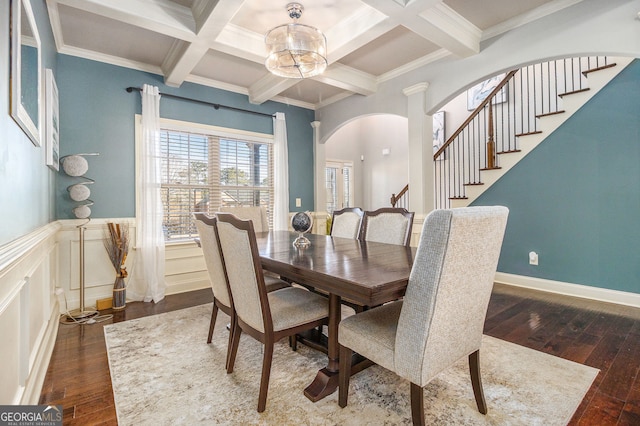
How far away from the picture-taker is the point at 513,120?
4.68 m

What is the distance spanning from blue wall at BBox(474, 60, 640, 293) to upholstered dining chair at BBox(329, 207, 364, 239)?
92.4 inches

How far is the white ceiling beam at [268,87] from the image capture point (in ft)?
12.2

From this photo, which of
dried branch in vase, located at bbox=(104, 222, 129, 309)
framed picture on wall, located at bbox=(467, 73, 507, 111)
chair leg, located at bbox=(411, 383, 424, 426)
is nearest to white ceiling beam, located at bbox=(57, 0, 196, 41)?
dried branch in vase, located at bbox=(104, 222, 129, 309)

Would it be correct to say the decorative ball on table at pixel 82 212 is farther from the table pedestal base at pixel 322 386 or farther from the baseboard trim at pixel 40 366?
the table pedestal base at pixel 322 386

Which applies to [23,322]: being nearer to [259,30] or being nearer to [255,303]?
[255,303]

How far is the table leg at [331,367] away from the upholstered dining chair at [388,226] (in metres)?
1.05

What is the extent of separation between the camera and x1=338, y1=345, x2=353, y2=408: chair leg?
158 cm

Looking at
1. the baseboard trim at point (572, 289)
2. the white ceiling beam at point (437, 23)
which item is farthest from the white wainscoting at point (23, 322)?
the baseboard trim at point (572, 289)

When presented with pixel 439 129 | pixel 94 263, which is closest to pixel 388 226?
pixel 94 263

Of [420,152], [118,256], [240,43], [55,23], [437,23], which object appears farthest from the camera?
[420,152]

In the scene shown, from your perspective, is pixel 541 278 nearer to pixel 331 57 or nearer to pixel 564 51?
pixel 564 51

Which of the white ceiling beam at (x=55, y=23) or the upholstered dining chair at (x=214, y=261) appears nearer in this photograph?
the upholstered dining chair at (x=214, y=261)

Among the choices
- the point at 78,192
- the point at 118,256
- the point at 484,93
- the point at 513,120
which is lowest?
the point at 118,256

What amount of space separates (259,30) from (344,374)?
9.79 feet
